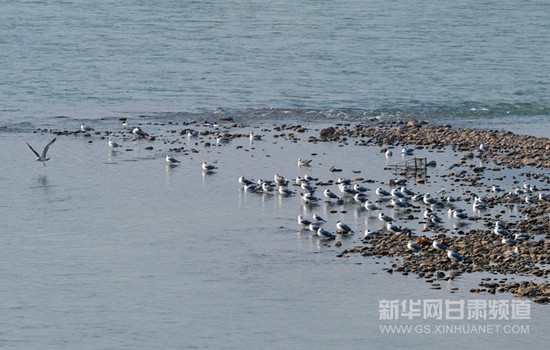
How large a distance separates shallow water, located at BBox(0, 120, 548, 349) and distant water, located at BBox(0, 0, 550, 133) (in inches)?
463

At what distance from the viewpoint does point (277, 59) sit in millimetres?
61688

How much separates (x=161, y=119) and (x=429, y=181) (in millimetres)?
15776

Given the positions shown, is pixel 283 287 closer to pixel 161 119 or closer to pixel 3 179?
pixel 3 179

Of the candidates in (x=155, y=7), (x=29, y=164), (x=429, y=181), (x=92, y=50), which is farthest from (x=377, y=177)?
(x=155, y=7)

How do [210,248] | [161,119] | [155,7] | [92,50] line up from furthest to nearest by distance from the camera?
[155,7], [92,50], [161,119], [210,248]

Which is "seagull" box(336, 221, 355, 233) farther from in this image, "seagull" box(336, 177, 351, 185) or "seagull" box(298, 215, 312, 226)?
"seagull" box(336, 177, 351, 185)

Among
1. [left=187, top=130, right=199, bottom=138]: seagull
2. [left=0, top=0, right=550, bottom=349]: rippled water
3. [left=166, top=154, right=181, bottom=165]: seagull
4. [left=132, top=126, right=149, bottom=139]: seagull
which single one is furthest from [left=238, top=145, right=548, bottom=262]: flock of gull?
[left=132, top=126, right=149, bottom=139]: seagull

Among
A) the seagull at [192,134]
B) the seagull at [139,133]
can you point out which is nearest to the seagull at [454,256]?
the seagull at [192,134]

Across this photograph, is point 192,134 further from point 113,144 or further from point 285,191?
point 285,191

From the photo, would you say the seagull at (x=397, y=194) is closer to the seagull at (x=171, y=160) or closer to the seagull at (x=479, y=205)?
the seagull at (x=479, y=205)

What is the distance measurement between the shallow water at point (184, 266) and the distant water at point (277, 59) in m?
11.8

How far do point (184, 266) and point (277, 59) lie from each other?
36499mm

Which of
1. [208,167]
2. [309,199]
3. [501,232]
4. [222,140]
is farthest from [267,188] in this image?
[501,232]

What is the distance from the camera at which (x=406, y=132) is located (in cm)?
4191
